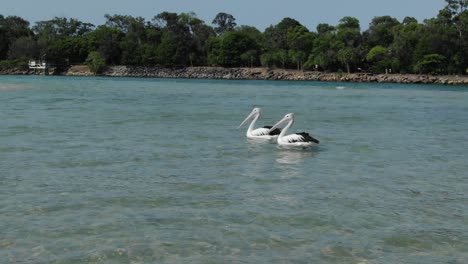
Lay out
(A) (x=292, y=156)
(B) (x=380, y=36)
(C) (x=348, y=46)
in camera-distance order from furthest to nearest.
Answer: (B) (x=380, y=36) → (C) (x=348, y=46) → (A) (x=292, y=156)

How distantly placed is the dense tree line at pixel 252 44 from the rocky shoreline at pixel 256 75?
9.46ft

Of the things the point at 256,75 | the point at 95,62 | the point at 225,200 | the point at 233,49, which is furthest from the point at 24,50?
the point at 225,200

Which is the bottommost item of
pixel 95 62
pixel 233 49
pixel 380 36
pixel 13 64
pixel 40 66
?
pixel 40 66

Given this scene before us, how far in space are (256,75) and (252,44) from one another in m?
12.7

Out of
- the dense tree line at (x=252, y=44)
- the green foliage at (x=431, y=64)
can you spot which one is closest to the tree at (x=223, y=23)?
the dense tree line at (x=252, y=44)

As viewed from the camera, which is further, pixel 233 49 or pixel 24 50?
pixel 24 50

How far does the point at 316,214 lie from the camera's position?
8.64 metres

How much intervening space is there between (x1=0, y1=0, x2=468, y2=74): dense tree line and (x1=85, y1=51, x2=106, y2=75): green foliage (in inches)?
11.9

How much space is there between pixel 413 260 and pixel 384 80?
359 ft

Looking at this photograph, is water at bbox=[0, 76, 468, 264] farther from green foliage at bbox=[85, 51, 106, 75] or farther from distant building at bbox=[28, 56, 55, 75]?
distant building at bbox=[28, 56, 55, 75]

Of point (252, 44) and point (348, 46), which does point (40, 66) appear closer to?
point (252, 44)

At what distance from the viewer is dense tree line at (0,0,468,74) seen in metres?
118

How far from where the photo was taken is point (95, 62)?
143 metres

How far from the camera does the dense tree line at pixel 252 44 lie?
118 meters
